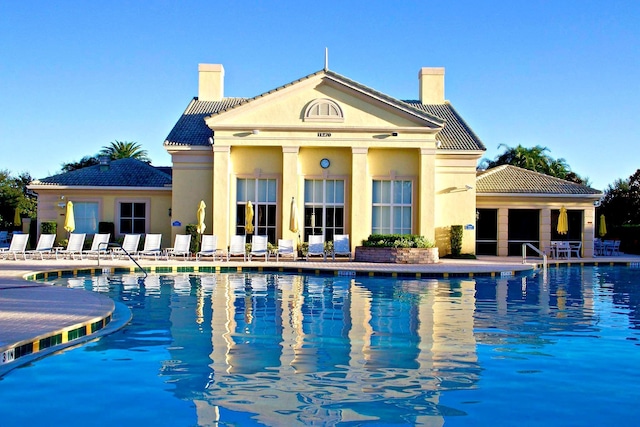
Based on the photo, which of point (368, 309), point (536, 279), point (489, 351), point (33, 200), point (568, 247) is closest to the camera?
point (489, 351)

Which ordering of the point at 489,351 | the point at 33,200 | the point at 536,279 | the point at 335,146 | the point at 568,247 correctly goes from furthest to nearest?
1. the point at 33,200
2. the point at 568,247
3. the point at 335,146
4. the point at 536,279
5. the point at 489,351

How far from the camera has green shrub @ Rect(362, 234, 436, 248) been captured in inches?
866

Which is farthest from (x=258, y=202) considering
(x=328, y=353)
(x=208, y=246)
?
(x=328, y=353)

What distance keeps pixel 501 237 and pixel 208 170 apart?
1289 cm

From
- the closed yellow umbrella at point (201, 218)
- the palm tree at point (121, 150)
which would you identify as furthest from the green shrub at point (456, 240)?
the palm tree at point (121, 150)

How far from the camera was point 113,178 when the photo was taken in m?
26.6

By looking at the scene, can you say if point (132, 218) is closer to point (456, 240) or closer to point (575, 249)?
point (456, 240)

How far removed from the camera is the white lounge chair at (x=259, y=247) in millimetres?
22781

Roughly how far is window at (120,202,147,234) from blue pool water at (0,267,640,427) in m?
14.0

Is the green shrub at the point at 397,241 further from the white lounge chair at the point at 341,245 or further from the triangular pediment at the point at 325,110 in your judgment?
the triangular pediment at the point at 325,110

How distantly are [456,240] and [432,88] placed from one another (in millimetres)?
8743

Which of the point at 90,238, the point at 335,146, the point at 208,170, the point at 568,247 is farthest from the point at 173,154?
the point at 568,247

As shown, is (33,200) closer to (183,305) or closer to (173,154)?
(173,154)

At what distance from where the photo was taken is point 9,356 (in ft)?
22.6
